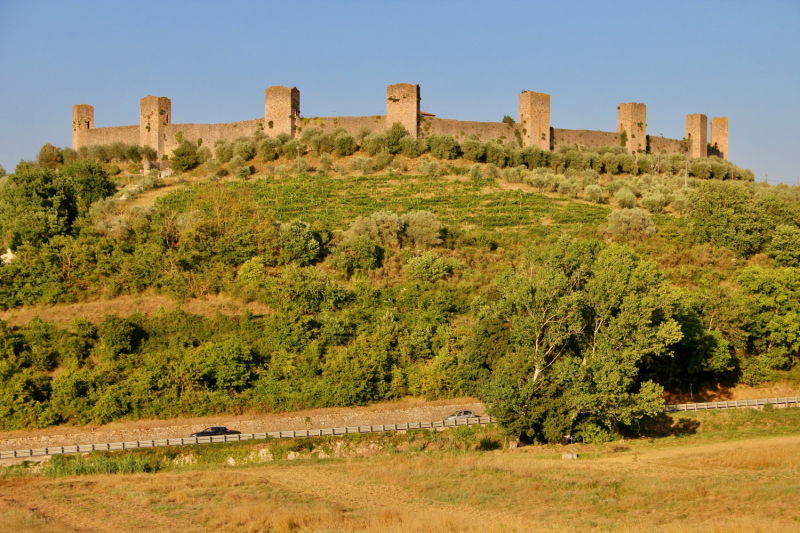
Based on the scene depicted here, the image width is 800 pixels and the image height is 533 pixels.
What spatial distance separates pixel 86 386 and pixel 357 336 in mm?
8358

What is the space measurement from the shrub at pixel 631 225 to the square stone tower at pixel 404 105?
664 inches

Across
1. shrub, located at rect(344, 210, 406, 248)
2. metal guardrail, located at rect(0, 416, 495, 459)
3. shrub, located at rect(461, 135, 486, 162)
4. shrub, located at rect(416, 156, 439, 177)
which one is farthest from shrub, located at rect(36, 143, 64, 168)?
metal guardrail, located at rect(0, 416, 495, 459)

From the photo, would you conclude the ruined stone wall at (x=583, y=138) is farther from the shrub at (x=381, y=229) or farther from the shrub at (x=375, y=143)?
the shrub at (x=381, y=229)

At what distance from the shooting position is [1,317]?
A: 25047 mm

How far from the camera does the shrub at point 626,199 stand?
40.5m

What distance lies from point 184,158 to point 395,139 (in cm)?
1303

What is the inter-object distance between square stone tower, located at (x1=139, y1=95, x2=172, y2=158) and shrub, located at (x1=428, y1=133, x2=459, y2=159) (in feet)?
58.0

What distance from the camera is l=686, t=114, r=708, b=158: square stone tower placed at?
54719 millimetres

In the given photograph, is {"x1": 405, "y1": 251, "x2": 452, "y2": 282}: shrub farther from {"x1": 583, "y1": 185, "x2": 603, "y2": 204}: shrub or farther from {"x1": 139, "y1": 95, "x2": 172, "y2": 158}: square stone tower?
{"x1": 139, "y1": 95, "x2": 172, "y2": 158}: square stone tower

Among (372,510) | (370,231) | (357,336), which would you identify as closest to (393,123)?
(370,231)

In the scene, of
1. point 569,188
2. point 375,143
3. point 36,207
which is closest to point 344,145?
point 375,143

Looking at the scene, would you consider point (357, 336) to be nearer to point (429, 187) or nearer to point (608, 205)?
point (429, 187)

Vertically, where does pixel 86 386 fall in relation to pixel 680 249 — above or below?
below

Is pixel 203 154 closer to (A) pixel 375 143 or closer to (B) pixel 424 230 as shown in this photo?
(A) pixel 375 143
